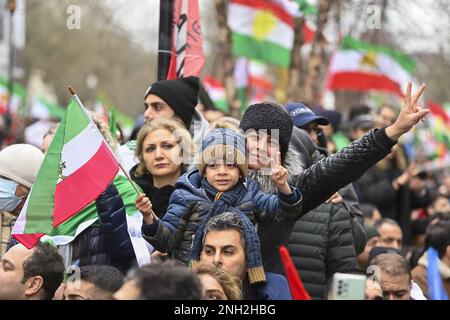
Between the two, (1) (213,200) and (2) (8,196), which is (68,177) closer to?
(1) (213,200)

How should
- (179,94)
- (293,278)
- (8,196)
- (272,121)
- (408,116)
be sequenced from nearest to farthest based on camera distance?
(293,278) → (408,116) → (272,121) → (8,196) → (179,94)

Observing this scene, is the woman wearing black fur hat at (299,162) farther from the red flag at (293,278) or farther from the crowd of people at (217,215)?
the red flag at (293,278)

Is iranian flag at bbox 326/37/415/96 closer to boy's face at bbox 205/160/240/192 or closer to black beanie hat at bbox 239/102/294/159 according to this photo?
black beanie hat at bbox 239/102/294/159

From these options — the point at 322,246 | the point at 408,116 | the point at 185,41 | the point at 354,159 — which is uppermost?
the point at 185,41

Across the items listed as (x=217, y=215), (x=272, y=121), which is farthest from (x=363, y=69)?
(x=217, y=215)

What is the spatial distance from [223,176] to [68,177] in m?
0.78

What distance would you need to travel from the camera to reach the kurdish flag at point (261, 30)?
44.6ft

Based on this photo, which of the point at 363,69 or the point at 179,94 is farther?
the point at 363,69

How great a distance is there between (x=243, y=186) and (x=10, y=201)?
5.18 ft

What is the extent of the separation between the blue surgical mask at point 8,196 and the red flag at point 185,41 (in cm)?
165

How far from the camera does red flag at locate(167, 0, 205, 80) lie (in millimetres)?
7559

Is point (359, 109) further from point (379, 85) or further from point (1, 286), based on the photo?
point (1, 286)

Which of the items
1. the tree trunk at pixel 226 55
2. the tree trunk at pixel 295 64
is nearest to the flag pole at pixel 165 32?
the tree trunk at pixel 226 55

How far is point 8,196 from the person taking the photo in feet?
20.5
